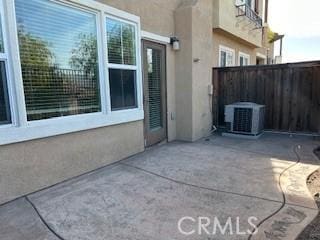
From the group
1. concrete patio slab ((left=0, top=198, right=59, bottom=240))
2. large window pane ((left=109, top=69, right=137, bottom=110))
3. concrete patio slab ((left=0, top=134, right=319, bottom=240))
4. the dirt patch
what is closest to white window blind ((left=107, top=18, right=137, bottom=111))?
large window pane ((left=109, top=69, right=137, bottom=110))

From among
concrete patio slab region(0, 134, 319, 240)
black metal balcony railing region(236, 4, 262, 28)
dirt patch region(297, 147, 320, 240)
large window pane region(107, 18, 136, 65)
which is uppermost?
black metal balcony railing region(236, 4, 262, 28)

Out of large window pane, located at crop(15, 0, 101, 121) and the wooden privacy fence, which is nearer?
large window pane, located at crop(15, 0, 101, 121)

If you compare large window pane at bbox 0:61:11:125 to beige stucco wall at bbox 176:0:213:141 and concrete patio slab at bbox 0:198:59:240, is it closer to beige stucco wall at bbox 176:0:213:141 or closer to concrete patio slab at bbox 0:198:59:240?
concrete patio slab at bbox 0:198:59:240

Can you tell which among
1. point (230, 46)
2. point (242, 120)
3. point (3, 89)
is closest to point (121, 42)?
→ point (3, 89)

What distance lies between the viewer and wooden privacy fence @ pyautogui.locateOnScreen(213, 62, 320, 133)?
247 inches

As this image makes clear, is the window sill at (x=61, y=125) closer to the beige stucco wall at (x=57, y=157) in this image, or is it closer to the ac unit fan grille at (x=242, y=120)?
the beige stucco wall at (x=57, y=157)

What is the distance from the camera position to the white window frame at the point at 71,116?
9.84 feet

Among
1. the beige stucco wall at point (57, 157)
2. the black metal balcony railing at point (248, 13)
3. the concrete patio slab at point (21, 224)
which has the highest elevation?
the black metal balcony railing at point (248, 13)

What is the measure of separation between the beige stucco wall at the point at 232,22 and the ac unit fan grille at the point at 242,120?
9.13 ft

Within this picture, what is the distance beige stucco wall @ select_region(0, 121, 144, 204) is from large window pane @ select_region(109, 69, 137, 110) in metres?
0.41

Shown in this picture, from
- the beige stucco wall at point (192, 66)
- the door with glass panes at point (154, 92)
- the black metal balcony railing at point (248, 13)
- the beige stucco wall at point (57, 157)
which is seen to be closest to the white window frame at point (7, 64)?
the beige stucco wall at point (57, 157)

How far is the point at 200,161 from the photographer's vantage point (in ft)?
15.2

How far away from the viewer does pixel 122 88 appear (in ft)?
15.4

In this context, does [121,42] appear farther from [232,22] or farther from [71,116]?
[232,22]
